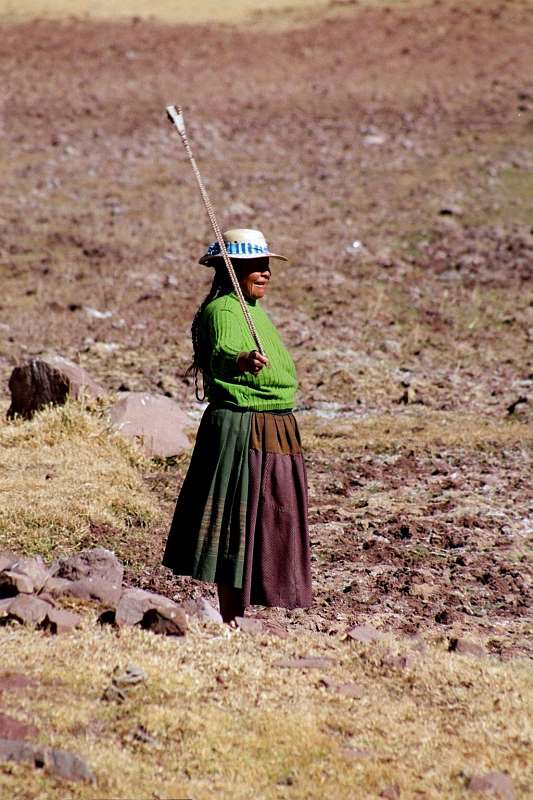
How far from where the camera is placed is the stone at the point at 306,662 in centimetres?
488

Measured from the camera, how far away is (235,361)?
5.04 metres

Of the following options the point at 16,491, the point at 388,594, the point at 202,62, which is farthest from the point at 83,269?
the point at 202,62

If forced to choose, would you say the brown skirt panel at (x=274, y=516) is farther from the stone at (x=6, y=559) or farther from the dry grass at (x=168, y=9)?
the dry grass at (x=168, y=9)

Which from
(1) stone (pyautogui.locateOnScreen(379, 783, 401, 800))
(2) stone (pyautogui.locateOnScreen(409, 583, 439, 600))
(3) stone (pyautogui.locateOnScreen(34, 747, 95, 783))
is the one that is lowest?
(1) stone (pyautogui.locateOnScreen(379, 783, 401, 800))

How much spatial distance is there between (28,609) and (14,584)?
278 millimetres

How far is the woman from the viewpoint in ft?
16.8

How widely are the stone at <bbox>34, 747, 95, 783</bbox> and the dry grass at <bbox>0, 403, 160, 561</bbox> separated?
2816mm

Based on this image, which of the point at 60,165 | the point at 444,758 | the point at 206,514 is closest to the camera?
the point at 444,758

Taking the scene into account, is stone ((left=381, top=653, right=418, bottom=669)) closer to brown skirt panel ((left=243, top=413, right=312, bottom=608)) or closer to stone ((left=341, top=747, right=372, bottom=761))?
brown skirt panel ((left=243, top=413, right=312, bottom=608))

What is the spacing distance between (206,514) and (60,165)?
45.1 ft

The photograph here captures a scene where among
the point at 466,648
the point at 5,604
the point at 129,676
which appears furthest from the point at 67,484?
the point at 129,676

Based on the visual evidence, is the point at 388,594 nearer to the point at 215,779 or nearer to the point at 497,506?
the point at 497,506

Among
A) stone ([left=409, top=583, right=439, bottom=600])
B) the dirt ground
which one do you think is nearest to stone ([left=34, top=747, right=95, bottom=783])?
the dirt ground

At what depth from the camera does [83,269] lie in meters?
13.6
